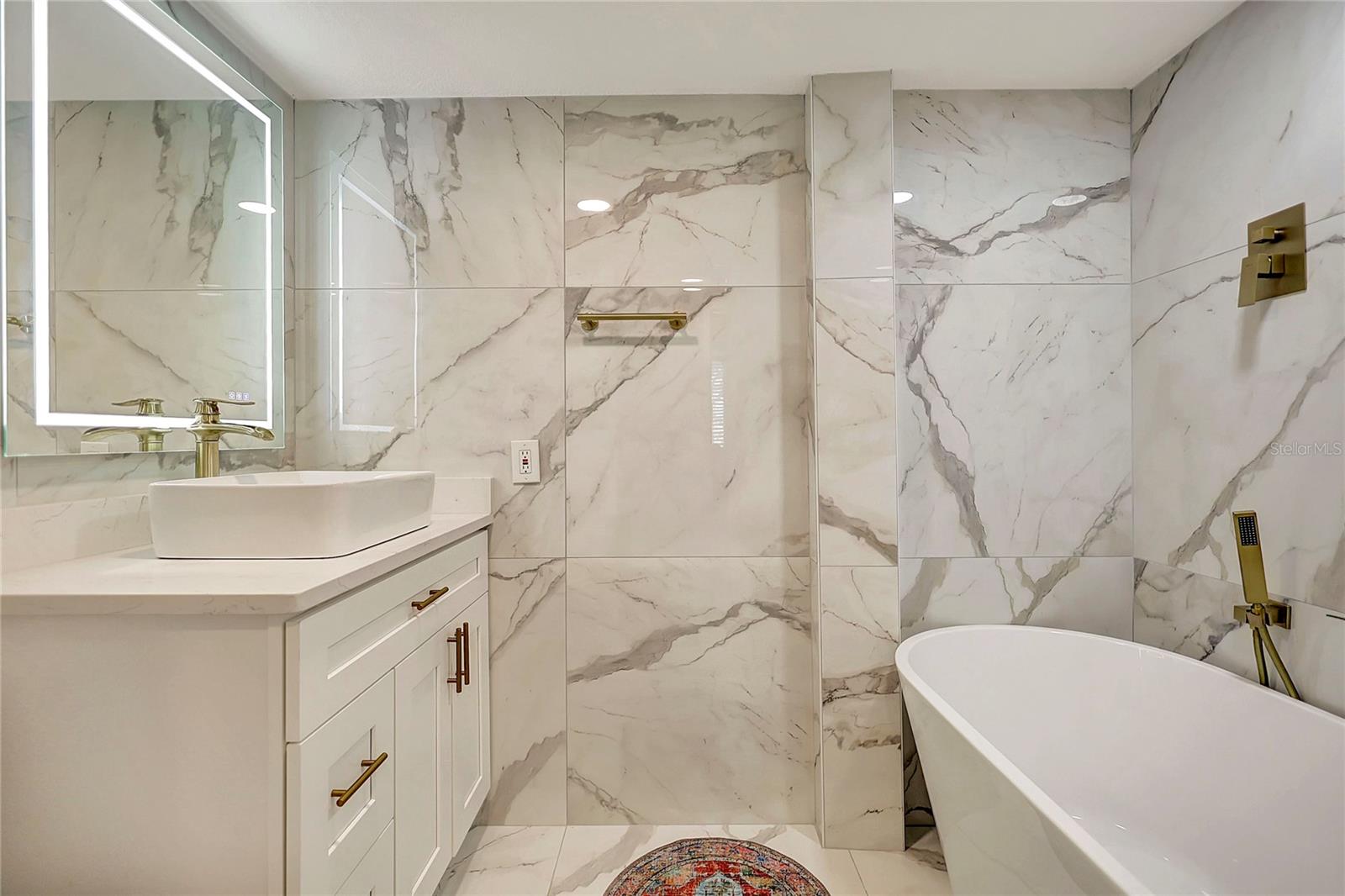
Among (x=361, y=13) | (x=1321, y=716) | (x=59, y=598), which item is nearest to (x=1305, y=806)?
(x=1321, y=716)

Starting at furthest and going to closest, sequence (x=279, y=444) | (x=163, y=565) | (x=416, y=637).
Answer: (x=279, y=444), (x=416, y=637), (x=163, y=565)

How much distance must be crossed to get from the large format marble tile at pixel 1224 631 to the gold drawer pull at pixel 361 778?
195cm

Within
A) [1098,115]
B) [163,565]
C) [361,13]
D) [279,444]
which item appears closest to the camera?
[163,565]

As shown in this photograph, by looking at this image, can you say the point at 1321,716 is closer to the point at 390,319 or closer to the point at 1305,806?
the point at 1305,806

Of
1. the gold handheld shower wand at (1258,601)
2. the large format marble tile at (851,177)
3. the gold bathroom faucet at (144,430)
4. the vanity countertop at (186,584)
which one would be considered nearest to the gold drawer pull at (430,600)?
the vanity countertop at (186,584)

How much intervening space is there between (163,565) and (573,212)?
141 centimetres

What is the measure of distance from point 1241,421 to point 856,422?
92 centimetres

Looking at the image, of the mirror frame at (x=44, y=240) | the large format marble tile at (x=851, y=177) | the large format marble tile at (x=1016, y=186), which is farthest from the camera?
the large format marble tile at (x=1016, y=186)

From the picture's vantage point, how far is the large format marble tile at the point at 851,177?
1.88 meters

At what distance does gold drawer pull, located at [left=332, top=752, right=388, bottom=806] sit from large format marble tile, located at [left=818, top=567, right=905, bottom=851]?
1.19m

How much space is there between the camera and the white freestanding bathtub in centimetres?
116

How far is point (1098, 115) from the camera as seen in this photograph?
2.02 m

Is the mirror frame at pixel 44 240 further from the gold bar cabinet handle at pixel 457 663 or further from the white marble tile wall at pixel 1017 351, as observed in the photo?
the white marble tile wall at pixel 1017 351

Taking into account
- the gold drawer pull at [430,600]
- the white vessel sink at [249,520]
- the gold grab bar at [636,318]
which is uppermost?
the gold grab bar at [636,318]
